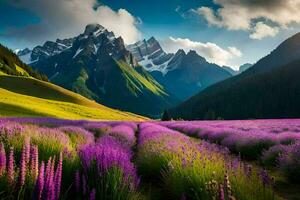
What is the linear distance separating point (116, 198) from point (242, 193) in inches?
73.8

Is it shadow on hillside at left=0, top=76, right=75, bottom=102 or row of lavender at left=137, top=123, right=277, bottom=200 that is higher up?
shadow on hillside at left=0, top=76, right=75, bottom=102

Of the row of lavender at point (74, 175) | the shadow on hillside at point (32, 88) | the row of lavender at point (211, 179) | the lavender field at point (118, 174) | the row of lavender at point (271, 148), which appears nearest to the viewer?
the lavender field at point (118, 174)

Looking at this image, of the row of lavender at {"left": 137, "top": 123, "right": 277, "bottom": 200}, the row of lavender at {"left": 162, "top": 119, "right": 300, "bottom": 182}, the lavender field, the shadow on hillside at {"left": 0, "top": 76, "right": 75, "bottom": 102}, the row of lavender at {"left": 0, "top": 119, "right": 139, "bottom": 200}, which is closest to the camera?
the lavender field

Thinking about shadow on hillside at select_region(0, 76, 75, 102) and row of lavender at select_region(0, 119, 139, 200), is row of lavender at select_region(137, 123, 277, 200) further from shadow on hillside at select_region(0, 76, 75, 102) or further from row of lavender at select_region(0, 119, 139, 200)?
shadow on hillside at select_region(0, 76, 75, 102)

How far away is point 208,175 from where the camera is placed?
21.8ft

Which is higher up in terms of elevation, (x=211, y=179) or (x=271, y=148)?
(x=271, y=148)

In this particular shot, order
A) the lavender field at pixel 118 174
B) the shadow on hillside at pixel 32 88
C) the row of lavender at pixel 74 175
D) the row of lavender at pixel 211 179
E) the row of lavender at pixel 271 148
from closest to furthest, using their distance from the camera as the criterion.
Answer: the lavender field at pixel 118 174, the row of lavender at pixel 74 175, the row of lavender at pixel 211 179, the row of lavender at pixel 271 148, the shadow on hillside at pixel 32 88

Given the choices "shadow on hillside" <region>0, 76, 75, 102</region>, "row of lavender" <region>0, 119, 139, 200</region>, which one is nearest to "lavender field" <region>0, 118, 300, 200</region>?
"row of lavender" <region>0, 119, 139, 200</region>

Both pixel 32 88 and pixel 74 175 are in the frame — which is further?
pixel 32 88

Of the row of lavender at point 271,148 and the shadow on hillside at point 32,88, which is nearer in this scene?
the row of lavender at point 271,148

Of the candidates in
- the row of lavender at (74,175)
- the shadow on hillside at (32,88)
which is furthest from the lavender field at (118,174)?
the shadow on hillside at (32,88)

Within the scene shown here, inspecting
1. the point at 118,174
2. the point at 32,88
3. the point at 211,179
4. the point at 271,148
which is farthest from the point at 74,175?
the point at 32,88

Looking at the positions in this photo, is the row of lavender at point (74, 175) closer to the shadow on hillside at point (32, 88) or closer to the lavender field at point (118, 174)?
the lavender field at point (118, 174)

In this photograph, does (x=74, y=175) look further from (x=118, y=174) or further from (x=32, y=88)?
(x=32, y=88)
